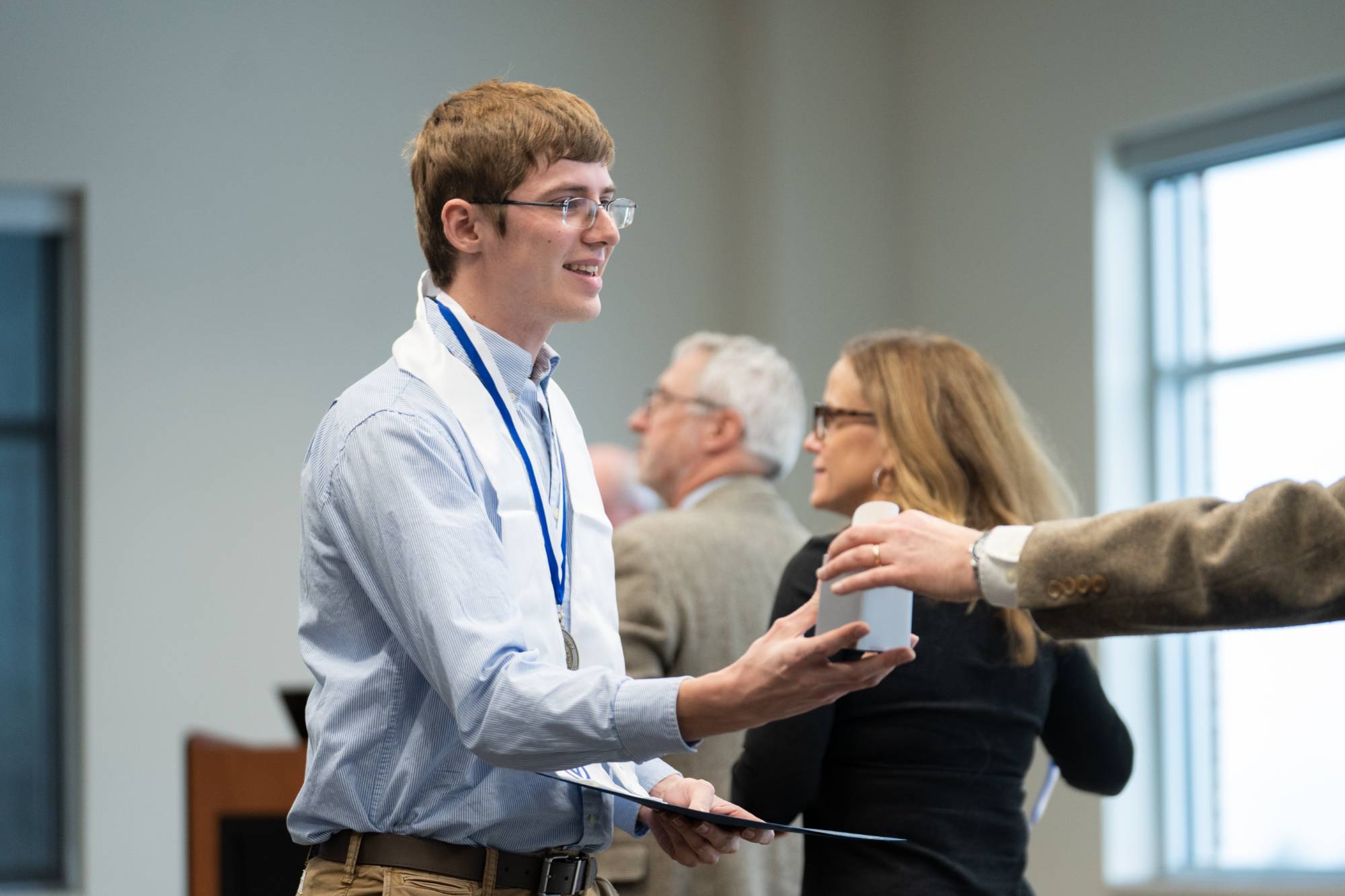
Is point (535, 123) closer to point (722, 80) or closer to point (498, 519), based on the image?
point (498, 519)

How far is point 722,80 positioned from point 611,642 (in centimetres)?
485

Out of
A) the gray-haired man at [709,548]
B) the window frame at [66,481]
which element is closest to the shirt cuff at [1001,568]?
the gray-haired man at [709,548]

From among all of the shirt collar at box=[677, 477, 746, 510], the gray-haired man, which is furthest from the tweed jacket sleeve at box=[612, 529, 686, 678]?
the shirt collar at box=[677, 477, 746, 510]

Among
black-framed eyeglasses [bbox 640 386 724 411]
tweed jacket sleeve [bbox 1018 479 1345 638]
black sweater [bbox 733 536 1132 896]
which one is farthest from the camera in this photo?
black-framed eyeglasses [bbox 640 386 724 411]

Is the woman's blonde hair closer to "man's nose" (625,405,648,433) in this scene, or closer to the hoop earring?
the hoop earring

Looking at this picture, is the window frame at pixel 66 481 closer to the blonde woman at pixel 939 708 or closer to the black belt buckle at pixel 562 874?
the blonde woman at pixel 939 708

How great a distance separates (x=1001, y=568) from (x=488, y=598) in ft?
1.77

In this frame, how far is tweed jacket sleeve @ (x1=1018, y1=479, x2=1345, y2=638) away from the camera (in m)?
1.53

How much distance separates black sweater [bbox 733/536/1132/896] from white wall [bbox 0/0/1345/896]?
119 inches

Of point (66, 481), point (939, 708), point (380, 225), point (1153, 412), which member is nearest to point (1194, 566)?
point (939, 708)

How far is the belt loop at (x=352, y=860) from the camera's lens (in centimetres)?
157

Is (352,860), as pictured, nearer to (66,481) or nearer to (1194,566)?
(1194,566)

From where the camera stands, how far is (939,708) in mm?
2209

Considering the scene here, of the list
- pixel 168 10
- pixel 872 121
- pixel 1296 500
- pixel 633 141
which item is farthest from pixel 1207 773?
pixel 168 10
